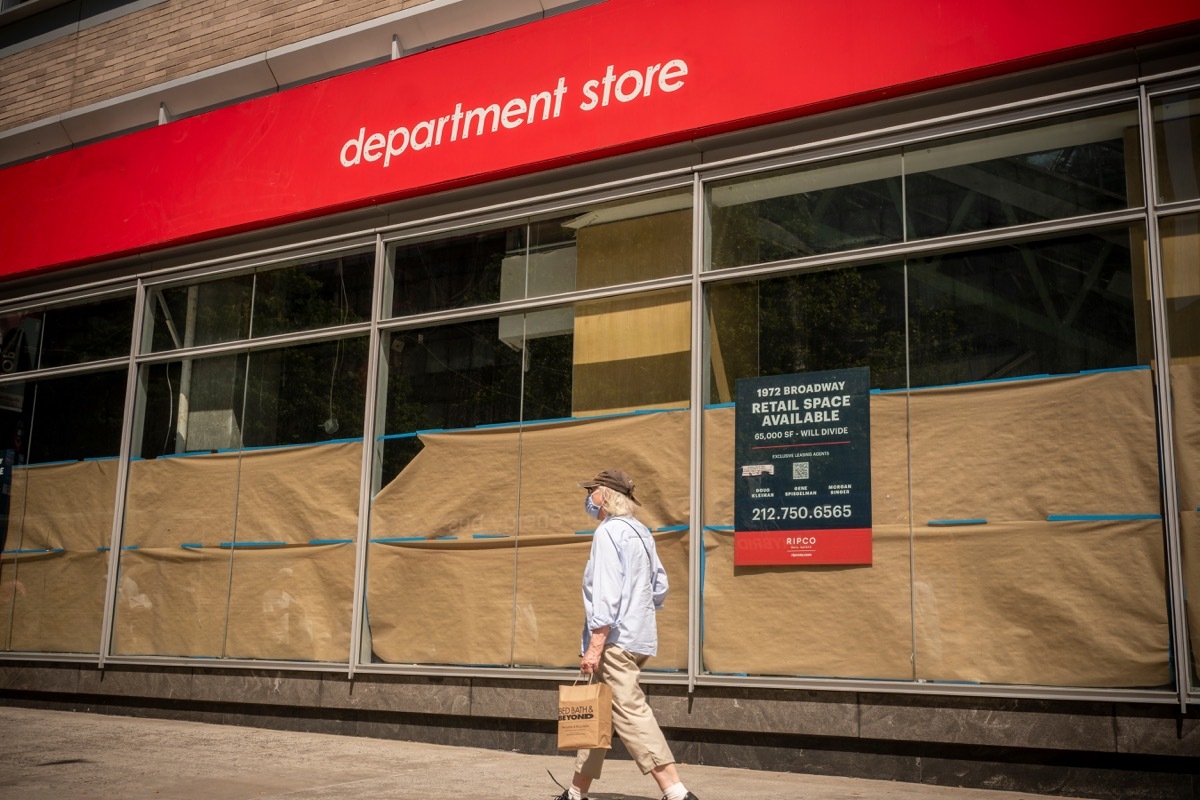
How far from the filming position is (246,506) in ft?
35.2

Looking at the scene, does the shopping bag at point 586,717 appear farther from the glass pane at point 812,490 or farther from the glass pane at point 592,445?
the glass pane at point 592,445

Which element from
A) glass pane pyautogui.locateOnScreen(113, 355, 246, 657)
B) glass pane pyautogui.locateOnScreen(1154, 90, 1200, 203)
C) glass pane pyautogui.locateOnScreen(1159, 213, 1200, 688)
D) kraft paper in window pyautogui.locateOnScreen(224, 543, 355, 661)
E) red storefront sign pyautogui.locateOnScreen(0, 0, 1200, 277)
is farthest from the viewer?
glass pane pyautogui.locateOnScreen(113, 355, 246, 657)

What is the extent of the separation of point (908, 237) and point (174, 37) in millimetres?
8376

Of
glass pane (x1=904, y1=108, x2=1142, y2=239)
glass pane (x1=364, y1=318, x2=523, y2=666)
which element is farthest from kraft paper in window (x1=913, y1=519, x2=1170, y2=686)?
glass pane (x1=364, y1=318, x2=523, y2=666)

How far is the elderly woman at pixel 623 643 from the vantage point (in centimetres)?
616

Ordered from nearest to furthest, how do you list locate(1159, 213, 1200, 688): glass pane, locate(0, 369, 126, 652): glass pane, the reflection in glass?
locate(1159, 213, 1200, 688): glass pane → the reflection in glass → locate(0, 369, 126, 652): glass pane

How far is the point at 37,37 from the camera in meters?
14.1

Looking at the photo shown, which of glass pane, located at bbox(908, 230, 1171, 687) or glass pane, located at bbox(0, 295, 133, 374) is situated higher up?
glass pane, located at bbox(0, 295, 133, 374)

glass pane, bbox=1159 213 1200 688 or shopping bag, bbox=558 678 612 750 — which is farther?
glass pane, bbox=1159 213 1200 688

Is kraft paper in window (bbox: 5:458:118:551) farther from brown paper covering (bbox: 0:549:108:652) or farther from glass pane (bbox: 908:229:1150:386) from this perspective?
glass pane (bbox: 908:229:1150:386)

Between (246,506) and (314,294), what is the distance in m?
2.01

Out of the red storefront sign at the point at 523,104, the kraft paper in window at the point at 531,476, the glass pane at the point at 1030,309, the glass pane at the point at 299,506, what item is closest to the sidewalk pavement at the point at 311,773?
the glass pane at the point at 299,506

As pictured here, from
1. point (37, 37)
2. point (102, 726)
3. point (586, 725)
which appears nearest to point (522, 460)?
point (586, 725)

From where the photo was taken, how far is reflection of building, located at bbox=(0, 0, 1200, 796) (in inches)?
288
